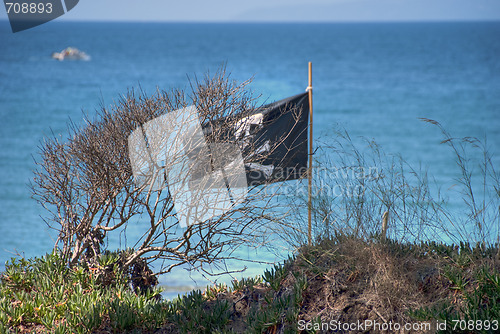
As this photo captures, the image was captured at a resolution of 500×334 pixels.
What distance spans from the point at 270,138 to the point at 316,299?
2.34m

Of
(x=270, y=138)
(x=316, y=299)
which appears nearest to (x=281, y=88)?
(x=270, y=138)

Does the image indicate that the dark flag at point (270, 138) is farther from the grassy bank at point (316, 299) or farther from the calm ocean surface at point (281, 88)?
the calm ocean surface at point (281, 88)

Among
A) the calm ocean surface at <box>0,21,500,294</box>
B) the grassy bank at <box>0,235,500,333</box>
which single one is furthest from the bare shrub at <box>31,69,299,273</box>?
the calm ocean surface at <box>0,21,500,294</box>

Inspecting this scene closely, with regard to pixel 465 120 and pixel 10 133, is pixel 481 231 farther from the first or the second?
pixel 465 120

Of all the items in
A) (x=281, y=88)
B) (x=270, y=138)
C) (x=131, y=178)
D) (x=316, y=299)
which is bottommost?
(x=281, y=88)

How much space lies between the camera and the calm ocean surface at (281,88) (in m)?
24.5

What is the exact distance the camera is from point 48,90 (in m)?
43.6

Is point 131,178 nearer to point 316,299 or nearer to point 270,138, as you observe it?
point 270,138

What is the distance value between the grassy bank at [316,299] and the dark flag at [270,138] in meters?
1.27

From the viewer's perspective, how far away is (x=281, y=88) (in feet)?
147

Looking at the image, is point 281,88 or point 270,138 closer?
point 270,138

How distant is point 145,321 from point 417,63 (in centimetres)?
6335

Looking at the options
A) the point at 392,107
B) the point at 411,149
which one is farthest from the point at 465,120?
the point at 411,149

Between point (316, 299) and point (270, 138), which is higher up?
point (270, 138)
